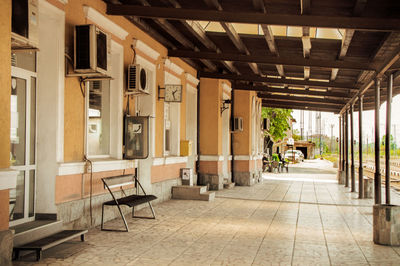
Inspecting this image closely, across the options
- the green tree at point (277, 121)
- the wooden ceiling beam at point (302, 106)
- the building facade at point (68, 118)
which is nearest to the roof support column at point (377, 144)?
the building facade at point (68, 118)

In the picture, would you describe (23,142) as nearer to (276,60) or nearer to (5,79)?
(5,79)

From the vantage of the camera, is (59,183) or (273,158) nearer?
(59,183)

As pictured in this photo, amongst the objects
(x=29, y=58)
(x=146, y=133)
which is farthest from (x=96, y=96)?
(x=29, y=58)

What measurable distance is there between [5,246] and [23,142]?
1.84m

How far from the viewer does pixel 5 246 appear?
3941 millimetres

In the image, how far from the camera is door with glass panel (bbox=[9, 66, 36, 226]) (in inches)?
209

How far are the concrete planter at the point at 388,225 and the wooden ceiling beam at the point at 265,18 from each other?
2592mm

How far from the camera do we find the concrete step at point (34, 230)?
4.70 m

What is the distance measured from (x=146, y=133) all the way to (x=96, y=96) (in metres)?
1.16

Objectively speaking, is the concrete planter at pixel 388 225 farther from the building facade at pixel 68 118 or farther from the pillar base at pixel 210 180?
the pillar base at pixel 210 180

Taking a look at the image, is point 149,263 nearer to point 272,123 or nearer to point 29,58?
point 29,58

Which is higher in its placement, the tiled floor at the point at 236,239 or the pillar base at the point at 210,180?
the pillar base at the point at 210,180

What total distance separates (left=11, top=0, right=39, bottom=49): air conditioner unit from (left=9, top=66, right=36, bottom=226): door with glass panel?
1.04m

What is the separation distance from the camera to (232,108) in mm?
15250
